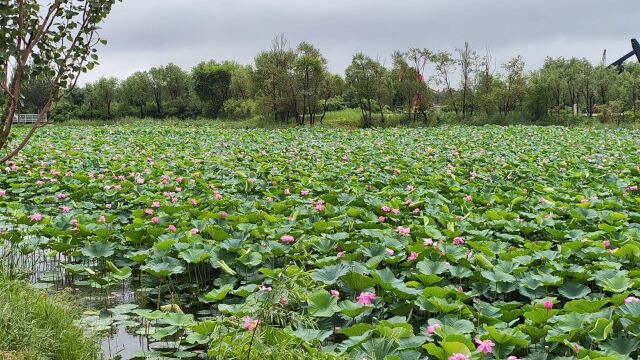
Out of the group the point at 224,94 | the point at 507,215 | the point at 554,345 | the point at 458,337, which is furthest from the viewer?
the point at 224,94

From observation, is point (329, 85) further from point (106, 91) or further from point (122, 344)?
point (122, 344)

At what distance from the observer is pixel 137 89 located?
158ft

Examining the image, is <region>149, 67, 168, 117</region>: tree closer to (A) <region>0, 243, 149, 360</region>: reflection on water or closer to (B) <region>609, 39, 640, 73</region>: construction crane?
(B) <region>609, 39, 640, 73</region>: construction crane

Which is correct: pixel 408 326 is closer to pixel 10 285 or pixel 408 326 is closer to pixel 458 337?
pixel 458 337

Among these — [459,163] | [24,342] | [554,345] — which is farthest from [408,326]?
[459,163]

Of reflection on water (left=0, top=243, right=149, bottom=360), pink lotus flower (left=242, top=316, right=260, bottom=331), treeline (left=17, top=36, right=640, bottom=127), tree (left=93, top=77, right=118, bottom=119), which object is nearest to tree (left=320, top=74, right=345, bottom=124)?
treeline (left=17, top=36, right=640, bottom=127)

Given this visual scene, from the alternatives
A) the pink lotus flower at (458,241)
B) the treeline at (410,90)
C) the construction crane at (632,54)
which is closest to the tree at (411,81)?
the treeline at (410,90)

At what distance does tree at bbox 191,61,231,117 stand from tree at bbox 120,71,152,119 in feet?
17.5

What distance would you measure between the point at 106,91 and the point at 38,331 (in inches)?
1938

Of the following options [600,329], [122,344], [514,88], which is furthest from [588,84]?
[122,344]

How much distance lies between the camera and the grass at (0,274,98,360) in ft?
9.19

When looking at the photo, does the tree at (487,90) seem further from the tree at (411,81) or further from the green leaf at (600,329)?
the green leaf at (600,329)

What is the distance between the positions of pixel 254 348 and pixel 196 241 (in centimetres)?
198

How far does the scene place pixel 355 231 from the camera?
4840 mm
